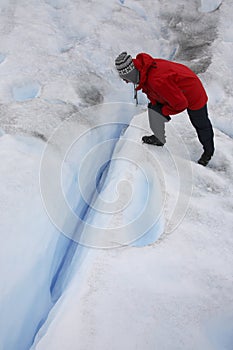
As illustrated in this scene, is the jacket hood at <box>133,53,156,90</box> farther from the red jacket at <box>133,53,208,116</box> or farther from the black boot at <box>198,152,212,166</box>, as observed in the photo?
the black boot at <box>198,152,212,166</box>

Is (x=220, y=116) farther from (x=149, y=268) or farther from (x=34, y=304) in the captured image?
(x=34, y=304)

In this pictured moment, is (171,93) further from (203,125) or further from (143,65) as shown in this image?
(203,125)

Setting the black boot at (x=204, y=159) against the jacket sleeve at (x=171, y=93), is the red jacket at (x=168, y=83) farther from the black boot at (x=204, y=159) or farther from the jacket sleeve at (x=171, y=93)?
the black boot at (x=204, y=159)

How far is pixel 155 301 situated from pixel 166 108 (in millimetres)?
1052

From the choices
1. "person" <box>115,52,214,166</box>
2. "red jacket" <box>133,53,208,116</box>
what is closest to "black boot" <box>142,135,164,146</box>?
"person" <box>115,52,214,166</box>

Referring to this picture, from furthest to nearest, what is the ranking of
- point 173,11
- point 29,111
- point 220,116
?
point 173,11
point 220,116
point 29,111

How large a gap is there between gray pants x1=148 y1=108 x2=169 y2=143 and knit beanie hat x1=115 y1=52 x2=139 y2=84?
0.95 feet

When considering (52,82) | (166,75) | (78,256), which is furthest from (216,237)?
(52,82)

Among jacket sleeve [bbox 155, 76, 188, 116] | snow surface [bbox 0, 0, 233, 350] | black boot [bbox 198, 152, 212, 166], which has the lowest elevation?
snow surface [bbox 0, 0, 233, 350]

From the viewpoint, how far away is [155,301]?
56.0 inches

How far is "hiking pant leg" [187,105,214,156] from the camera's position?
A: 197 cm

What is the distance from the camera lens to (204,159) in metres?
2.13

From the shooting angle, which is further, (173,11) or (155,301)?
(173,11)

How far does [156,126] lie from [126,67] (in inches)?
19.0
